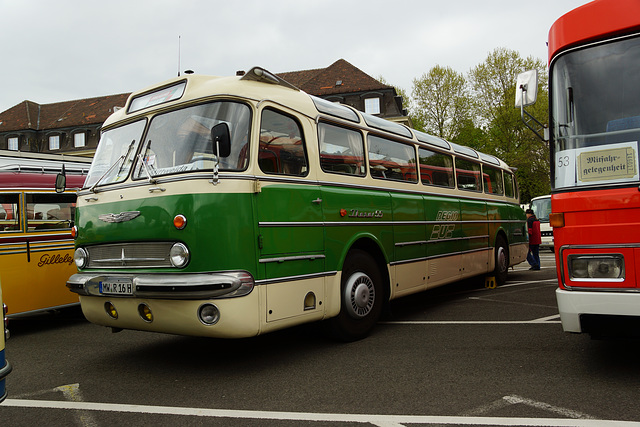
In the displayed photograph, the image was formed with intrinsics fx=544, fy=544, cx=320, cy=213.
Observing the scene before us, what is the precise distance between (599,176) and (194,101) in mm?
3600

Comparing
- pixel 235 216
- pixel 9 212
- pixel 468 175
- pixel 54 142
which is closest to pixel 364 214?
pixel 235 216

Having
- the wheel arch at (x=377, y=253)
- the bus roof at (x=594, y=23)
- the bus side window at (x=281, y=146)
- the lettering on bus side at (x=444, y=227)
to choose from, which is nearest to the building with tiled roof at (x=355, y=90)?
the lettering on bus side at (x=444, y=227)

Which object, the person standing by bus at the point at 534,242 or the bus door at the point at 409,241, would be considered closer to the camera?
the bus door at the point at 409,241

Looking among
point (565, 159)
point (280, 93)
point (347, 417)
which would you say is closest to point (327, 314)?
point (347, 417)

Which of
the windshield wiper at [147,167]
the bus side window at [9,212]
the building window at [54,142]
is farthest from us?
the building window at [54,142]

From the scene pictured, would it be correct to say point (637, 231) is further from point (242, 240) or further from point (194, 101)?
point (194, 101)

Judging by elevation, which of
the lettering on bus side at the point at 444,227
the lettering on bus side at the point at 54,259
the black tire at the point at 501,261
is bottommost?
the black tire at the point at 501,261

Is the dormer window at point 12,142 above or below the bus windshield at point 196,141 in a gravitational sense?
above

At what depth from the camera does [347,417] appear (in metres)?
3.82

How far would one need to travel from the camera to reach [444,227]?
8766 mm

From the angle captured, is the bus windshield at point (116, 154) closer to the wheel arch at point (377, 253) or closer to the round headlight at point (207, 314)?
the round headlight at point (207, 314)

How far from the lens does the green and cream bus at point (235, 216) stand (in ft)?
15.5

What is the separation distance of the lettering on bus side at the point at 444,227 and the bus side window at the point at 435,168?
50 centimetres

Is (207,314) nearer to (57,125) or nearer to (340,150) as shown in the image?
(340,150)
